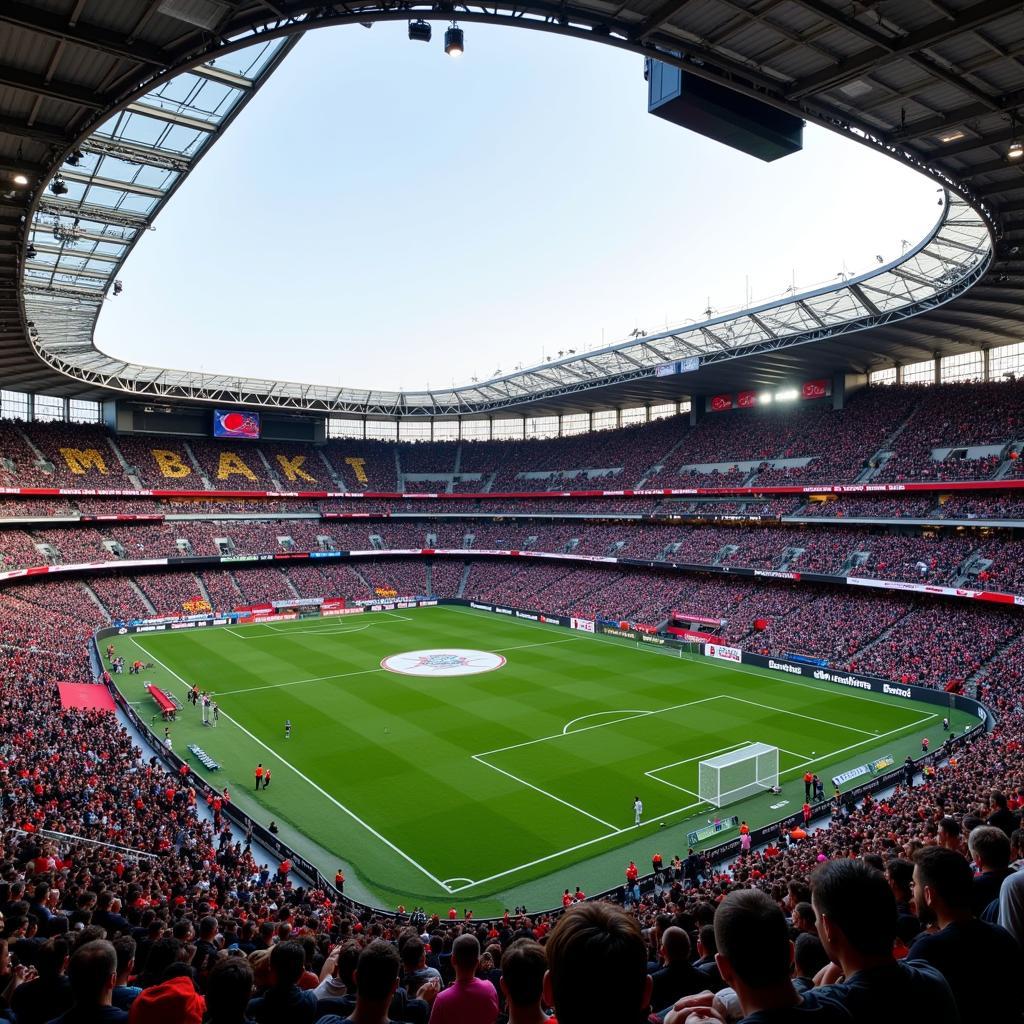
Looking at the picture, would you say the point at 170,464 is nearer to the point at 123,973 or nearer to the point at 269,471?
the point at 269,471

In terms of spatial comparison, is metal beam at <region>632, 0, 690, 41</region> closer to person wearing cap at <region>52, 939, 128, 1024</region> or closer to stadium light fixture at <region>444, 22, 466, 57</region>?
stadium light fixture at <region>444, 22, 466, 57</region>

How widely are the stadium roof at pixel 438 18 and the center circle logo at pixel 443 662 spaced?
25.8 metres

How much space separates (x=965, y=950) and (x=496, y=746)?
1159 inches

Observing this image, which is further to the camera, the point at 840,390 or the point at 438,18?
the point at 840,390

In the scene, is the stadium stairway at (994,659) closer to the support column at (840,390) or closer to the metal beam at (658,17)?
the support column at (840,390)

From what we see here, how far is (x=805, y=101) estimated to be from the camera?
59.8ft

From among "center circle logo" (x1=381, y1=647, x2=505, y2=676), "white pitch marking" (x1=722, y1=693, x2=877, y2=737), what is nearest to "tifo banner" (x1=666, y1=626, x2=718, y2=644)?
"white pitch marking" (x1=722, y1=693, x2=877, y2=737)

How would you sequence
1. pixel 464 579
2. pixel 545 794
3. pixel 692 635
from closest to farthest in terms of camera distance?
pixel 545 794 < pixel 692 635 < pixel 464 579

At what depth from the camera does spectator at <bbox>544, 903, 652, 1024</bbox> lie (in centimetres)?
238

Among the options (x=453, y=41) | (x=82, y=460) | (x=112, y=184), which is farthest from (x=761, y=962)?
(x=82, y=460)

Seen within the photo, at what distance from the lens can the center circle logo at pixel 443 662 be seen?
4494 centimetres

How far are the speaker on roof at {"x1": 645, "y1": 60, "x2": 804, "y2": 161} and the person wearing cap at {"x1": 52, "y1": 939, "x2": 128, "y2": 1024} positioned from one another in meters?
19.0

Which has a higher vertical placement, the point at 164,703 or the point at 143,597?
the point at 143,597

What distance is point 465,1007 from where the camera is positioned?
15.0 ft
